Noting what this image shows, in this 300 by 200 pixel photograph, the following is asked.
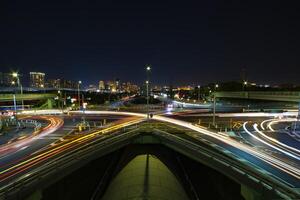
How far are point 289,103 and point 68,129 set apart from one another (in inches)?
2865

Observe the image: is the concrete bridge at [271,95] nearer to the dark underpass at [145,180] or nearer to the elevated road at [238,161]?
the elevated road at [238,161]

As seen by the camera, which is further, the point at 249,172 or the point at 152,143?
the point at 152,143

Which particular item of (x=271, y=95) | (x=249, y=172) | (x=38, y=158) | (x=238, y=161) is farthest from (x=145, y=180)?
(x=271, y=95)

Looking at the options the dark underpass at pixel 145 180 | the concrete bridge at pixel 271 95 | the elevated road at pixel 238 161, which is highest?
the concrete bridge at pixel 271 95

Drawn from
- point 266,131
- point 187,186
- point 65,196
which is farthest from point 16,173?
point 266,131

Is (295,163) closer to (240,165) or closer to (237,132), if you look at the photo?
(240,165)

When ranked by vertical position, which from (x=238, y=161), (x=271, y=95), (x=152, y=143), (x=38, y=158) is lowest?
(x=38, y=158)

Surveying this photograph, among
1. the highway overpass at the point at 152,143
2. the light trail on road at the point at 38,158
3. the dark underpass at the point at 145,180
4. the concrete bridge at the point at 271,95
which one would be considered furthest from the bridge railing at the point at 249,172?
the concrete bridge at the point at 271,95

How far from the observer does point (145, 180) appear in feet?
56.5

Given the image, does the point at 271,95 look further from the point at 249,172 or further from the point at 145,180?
the point at 249,172

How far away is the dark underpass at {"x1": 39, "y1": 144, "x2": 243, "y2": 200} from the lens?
655 inches

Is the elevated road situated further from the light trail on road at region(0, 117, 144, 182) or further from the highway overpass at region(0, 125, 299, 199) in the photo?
the light trail on road at region(0, 117, 144, 182)

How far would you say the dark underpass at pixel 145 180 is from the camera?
1664 centimetres

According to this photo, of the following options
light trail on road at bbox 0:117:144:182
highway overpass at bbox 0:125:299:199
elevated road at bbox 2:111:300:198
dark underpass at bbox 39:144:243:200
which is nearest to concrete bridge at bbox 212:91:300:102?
elevated road at bbox 2:111:300:198
